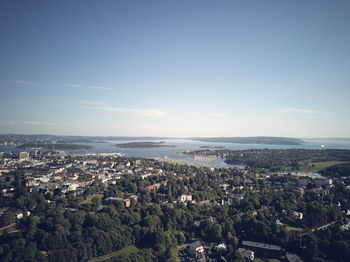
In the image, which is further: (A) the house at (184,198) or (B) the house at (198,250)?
(A) the house at (184,198)

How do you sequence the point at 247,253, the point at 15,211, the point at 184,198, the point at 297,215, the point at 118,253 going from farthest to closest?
the point at 184,198 → the point at 297,215 → the point at 15,211 → the point at 118,253 → the point at 247,253

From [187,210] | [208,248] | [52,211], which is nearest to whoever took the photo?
[208,248]

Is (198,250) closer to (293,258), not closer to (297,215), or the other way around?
(293,258)

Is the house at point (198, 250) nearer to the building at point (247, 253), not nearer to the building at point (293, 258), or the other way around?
the building at point (247, 253)

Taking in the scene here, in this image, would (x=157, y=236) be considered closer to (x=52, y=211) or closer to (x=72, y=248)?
(x=72, y=248)

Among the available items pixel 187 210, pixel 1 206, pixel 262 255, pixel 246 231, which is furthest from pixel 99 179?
pixel 262 255

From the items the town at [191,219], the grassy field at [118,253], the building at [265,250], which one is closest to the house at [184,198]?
the town at [191,219]

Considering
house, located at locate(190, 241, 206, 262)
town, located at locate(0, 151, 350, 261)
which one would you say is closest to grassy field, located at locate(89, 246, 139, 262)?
town, located at locate(0, 151, 350, 261)

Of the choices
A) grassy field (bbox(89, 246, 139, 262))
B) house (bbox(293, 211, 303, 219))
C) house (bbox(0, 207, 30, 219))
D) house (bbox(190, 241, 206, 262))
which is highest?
house (bbox(293, 211, 303, 219))

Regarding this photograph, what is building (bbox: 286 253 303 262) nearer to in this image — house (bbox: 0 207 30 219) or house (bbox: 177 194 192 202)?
house (bbox: 177 194 192 202)

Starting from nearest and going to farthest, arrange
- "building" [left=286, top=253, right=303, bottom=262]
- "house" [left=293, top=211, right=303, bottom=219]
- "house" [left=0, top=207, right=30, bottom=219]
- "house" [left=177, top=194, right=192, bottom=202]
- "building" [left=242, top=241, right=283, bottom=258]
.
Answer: "building" [left=286, top=253, right=303, bottom=262]
"building" [left=242, top=241, right=283, bottom=258]
"house" [left=0, top=207, right=30, bottom=219]
"house" [left=293, top=211, right=303, bottom=219]
"house" [left=177, top=194, right=192, bottom=202]

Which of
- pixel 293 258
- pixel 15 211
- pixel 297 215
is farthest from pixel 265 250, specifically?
pixel 15 211
